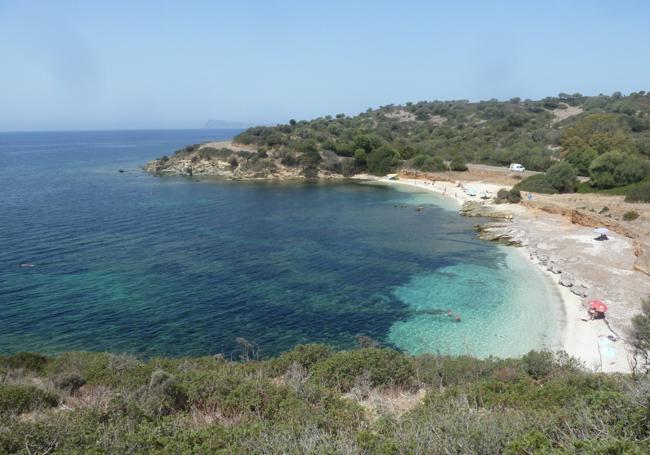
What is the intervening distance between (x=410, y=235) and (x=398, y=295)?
50.8ft

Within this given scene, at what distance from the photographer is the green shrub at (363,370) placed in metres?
13.4

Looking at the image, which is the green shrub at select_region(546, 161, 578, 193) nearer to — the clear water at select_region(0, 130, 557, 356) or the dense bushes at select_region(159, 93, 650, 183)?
the dense bushes at select_region(159, 93, 650, 183)

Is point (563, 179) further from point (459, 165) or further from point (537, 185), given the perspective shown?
point (459, 165)

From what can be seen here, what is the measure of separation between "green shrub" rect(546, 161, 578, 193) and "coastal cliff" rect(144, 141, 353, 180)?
36309 millimetres

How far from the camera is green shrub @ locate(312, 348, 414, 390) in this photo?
13.4 m

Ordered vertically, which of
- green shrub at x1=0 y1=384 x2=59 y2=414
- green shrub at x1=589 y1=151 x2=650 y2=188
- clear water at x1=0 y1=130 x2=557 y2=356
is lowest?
clear water at x1=0 y1=130 x2=557 y2=356

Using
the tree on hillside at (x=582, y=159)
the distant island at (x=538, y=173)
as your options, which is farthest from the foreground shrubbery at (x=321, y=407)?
the tree on hillside at (x=582, y=159)

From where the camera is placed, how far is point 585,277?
27922 mm

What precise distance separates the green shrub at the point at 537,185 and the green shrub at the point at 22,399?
56.7 m

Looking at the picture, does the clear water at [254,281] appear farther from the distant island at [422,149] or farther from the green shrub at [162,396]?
the distant island at [422,149]

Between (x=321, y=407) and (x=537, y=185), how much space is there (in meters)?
54.5

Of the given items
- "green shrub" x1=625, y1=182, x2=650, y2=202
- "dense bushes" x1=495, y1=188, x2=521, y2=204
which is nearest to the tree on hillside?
"dense bushes" x1=495, y1=188, x2=521, y2=204

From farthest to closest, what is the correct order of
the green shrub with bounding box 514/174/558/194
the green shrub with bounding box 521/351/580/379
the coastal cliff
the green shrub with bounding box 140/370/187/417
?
1. the coastal cliff
2. the green shrub with bounding box 514/174/558/194
3. the green shrub with bounding box 521/351/580/379
4. the green shrub with bounding box 140/370/187/417

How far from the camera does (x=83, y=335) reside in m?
21.3
